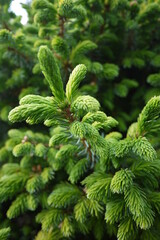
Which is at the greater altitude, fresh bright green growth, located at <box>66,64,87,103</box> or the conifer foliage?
fresh bright green growth, located at <box>66,64,87,103</box>

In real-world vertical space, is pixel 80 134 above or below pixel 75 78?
below

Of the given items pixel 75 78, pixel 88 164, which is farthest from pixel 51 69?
pixel 88 164

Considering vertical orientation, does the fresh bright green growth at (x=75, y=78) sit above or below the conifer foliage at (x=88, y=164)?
above

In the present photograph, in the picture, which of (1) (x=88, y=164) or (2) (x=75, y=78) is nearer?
(2) (x=75, y=78)

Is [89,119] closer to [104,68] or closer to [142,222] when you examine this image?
[142,222]

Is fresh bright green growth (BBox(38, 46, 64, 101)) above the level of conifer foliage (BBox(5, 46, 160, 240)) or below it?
above

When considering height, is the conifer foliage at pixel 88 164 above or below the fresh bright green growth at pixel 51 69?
below

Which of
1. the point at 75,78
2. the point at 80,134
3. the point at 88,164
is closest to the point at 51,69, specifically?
the point at 75,78

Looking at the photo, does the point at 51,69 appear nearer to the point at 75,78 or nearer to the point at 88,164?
the point at 75,78
